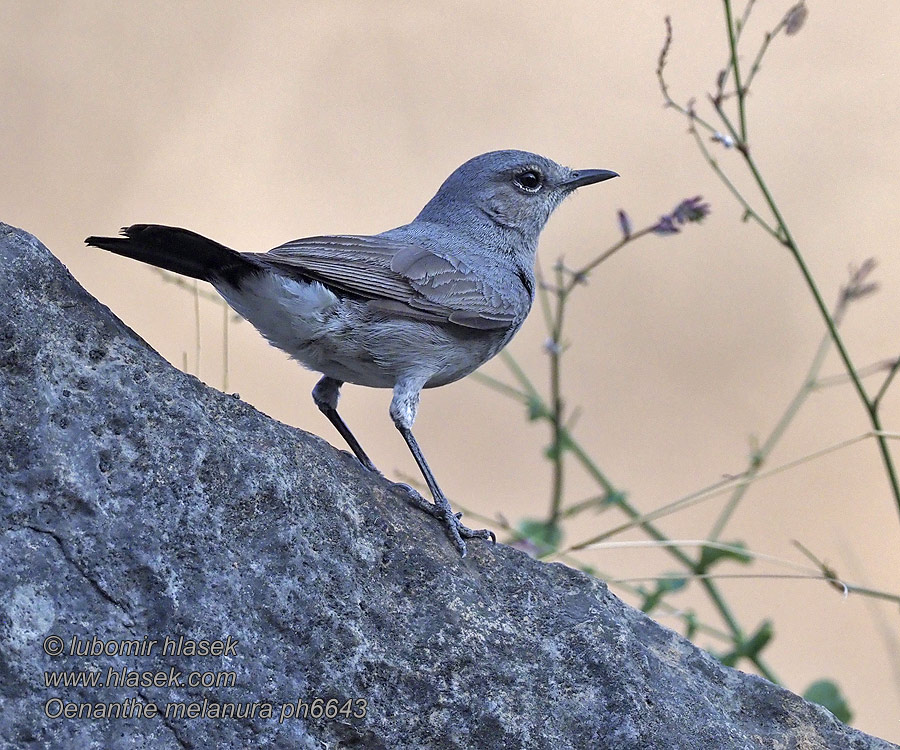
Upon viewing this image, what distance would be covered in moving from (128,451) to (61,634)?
528 millimetres

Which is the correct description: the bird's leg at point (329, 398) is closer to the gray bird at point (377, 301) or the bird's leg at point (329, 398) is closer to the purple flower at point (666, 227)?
the gray bird at point (377, 301)

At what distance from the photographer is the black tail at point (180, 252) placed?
3.67 m

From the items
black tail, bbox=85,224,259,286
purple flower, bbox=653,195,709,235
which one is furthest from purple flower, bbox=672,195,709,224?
black tail, bbox=85,224,259,286

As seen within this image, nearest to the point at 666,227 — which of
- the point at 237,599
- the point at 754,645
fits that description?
the point at 754,645

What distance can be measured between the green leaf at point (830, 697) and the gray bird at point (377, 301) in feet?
6.34

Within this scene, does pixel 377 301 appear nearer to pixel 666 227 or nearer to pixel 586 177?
pixel 666 227

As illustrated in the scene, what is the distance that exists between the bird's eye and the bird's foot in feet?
6.47

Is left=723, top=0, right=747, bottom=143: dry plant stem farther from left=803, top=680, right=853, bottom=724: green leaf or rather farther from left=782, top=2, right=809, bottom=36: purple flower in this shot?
left=803, top=680, right=853, bottom=724: green leaf

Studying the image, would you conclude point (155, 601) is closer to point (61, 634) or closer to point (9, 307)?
point (61, 634)

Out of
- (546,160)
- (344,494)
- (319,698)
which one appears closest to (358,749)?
(319,698)

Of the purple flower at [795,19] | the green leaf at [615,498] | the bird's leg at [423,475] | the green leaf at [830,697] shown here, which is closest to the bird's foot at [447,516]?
the bird's leg at [423,475]

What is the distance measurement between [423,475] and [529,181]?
1.87 meters

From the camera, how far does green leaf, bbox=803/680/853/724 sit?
15.9ft

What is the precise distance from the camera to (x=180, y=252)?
387cm
